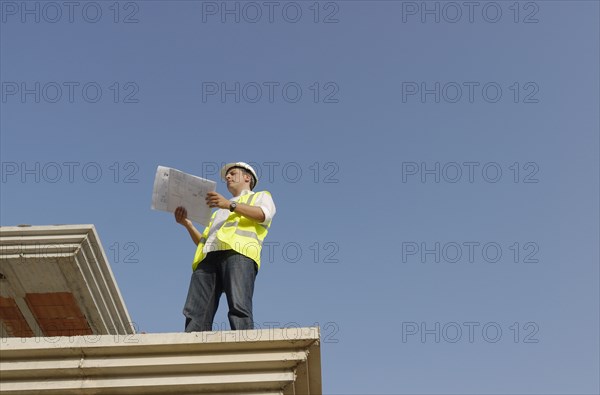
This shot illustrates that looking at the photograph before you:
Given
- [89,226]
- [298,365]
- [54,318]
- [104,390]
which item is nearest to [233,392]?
[298,365]

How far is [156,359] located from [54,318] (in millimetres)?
4569

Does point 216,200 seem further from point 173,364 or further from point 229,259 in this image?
point 173,364

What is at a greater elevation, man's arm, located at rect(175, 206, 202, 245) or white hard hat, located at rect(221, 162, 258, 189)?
white hard hat, located at rect(221, 162, 258, 189)

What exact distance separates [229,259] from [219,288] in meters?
0.33

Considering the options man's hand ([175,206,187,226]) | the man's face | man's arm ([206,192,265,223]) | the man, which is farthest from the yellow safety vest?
the man's face

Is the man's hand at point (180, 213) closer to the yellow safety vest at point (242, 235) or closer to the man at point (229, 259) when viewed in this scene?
the man at point (229, 259)

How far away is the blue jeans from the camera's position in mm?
5895

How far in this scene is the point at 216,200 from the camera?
6250 millimetres

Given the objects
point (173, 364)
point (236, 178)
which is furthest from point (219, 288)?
point (173, 364)

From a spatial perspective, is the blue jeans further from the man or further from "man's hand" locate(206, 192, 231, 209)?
"man's hand" locate(206, 192, 231, 209)

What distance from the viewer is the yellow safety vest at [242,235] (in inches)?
244

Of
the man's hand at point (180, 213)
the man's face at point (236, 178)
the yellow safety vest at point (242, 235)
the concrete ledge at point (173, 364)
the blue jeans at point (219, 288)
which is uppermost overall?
the man's face at point (236, 178)

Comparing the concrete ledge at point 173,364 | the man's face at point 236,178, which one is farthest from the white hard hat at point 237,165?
the concrete ledge at point 173,364

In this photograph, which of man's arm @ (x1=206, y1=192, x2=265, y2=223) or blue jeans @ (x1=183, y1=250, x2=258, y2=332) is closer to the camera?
blue jeans @ (x1=183, y1=250, x2=258, y2=332)
